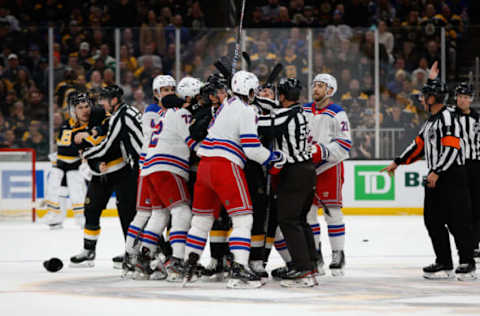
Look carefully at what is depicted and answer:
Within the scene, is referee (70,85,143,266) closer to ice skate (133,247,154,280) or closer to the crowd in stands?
ice skate (133,247,154,280)

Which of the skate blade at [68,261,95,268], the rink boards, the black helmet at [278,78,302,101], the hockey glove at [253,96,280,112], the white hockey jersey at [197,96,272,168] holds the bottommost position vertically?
the skate blade at [68,261,95,268]

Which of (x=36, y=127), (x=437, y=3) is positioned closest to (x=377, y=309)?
(x=36, y=127)

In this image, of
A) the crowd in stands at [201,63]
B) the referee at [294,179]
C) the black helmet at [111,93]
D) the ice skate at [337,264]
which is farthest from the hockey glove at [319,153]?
the crowd in stands at [201,63]

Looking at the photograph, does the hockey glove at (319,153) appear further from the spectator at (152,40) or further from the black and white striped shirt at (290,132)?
the spectator at (152,40)

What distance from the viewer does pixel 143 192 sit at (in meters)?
6.82

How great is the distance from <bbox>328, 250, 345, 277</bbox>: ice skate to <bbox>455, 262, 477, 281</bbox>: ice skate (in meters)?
0.87

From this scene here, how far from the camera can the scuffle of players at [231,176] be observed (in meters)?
5.97

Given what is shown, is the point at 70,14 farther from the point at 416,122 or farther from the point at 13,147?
the point at 416,122

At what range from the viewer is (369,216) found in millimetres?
12844

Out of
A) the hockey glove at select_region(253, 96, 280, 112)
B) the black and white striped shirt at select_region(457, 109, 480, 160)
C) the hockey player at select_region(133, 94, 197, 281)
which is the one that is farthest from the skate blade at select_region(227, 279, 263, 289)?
the black and white striped shirt at select_region(457, 109, 480, 160)

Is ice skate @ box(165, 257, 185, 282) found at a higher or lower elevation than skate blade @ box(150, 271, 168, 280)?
higher

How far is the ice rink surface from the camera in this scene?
5020mm

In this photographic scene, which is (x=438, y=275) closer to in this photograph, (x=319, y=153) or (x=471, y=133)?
(x=319, y=153)

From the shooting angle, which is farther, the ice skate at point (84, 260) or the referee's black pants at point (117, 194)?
the ice skate at point (84, 260)
